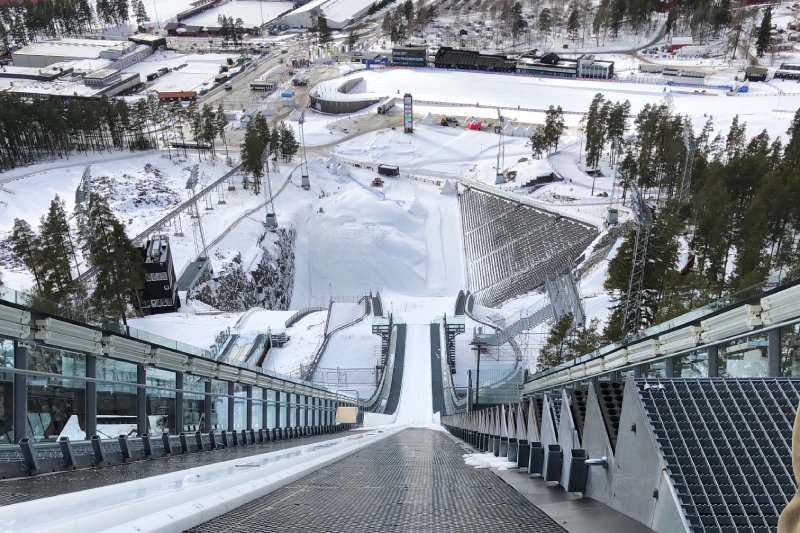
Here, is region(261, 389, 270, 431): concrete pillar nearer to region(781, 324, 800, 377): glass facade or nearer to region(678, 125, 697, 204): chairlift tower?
region(781, 324, 800, 377): glass facade

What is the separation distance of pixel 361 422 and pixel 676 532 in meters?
22.7

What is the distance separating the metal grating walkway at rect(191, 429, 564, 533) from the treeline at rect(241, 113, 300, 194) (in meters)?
48.4

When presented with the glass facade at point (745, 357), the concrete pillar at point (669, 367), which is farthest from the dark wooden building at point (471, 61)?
the glass facade at point (745, 357)

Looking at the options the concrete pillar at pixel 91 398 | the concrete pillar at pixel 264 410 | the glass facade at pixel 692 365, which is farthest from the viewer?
the concrete pillar at pixel 264 410

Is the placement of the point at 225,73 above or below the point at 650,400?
below

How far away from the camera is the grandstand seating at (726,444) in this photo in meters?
2.77

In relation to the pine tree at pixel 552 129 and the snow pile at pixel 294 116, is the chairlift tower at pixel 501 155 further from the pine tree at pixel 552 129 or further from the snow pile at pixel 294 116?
the snow pile at pixel 294 116

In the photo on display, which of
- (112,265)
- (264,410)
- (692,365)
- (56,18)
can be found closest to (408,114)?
(112,265)

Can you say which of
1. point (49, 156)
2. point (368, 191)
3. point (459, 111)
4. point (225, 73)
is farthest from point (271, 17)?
point (368, 191)

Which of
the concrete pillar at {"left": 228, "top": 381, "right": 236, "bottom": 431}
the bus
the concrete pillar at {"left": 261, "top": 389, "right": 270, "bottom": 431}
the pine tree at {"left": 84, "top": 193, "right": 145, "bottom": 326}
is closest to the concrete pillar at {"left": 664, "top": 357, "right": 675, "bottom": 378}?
the concrete pillar at {"left": 228, "top": 381, "right": 236, "bottom": 431}

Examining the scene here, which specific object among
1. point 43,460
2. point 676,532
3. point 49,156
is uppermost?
point 676,532

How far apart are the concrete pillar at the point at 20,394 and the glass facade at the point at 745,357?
231 inches

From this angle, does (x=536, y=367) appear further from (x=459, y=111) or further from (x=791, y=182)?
(x=459, y=111)

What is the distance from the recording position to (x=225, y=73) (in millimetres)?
94750
